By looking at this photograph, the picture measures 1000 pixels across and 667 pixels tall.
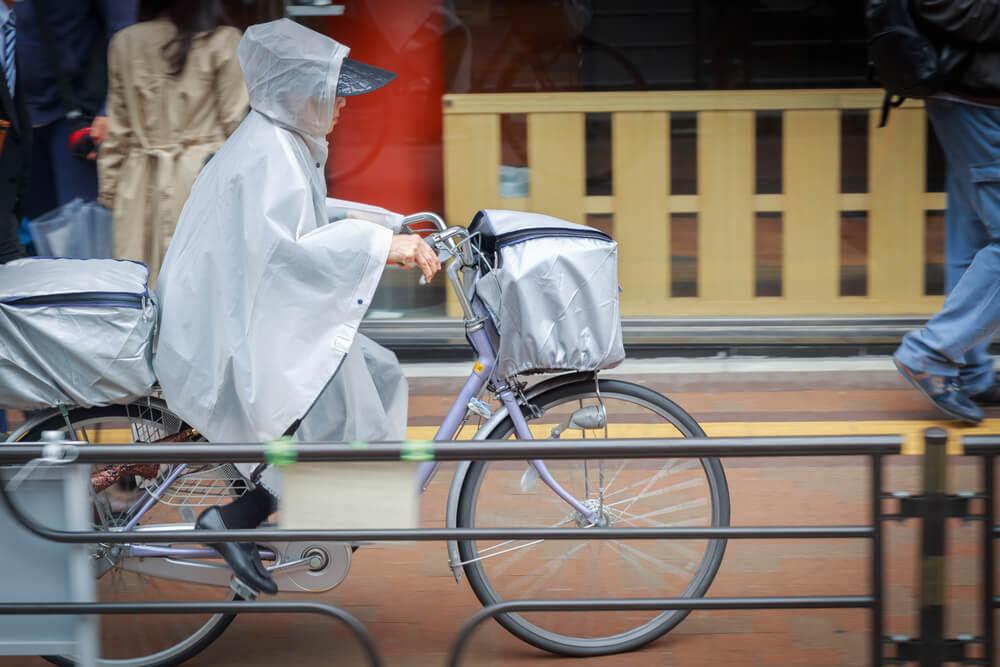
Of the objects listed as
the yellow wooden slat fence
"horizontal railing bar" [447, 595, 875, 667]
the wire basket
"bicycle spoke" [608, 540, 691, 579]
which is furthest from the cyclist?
the yellow wooden slat fence

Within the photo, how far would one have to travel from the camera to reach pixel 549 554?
3598 mm

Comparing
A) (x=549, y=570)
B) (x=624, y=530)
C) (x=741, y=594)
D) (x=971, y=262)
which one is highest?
(x=971, y=262)

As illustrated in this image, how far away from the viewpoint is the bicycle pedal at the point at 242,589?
3291 mm

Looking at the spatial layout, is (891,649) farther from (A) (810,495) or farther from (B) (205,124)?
(B) (205,124)

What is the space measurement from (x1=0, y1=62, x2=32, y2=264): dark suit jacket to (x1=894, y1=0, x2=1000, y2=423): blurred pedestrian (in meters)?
3.32

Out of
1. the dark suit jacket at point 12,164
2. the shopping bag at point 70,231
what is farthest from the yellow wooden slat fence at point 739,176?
the shopping bag at point 70,231

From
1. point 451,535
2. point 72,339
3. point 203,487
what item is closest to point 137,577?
point 203,487

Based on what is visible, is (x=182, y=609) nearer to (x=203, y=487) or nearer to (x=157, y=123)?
(x=203, y=487)

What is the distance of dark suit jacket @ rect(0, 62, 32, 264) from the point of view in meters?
4.27

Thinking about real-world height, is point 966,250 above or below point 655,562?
above

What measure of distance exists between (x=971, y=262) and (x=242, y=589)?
335 centimetres

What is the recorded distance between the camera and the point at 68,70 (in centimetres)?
563

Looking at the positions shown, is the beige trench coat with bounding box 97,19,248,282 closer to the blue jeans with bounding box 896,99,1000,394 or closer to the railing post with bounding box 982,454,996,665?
the blue jeans with bounding box 896,99,1000,394

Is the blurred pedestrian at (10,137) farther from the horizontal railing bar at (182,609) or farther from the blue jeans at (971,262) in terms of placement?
the blue jeans at (971,262)
